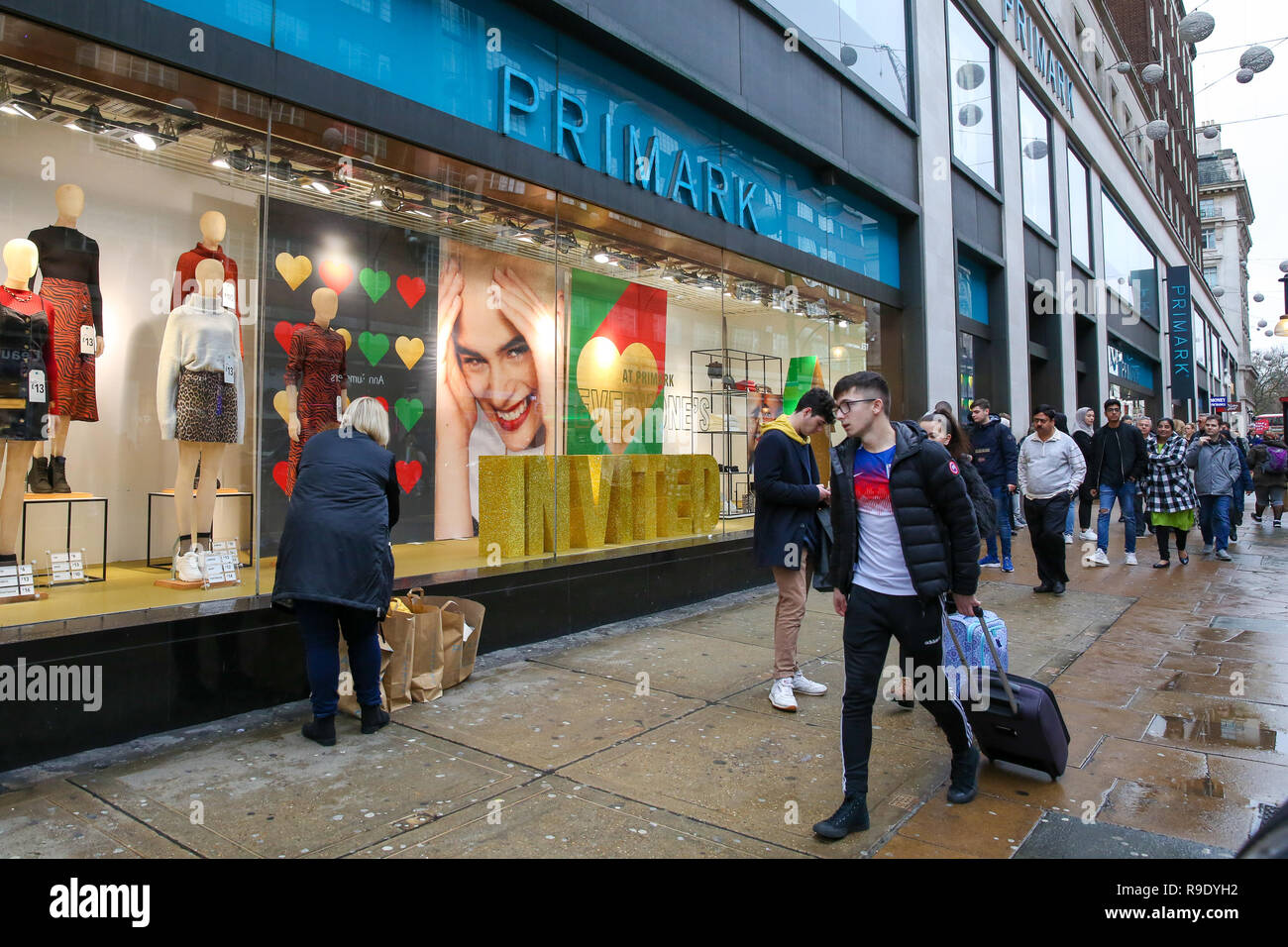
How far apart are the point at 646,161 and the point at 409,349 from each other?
2.95 meters

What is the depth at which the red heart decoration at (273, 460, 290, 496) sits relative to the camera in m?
6.22

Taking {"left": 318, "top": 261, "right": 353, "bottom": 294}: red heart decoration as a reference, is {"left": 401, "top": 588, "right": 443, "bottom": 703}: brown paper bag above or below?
below

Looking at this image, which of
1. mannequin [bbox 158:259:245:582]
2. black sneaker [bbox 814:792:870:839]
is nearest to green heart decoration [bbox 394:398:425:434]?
mannequin [bbox 158:259:245:582]

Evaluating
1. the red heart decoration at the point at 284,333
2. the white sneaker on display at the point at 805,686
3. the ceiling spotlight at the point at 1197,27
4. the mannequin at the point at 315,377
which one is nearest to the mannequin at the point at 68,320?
the red heart decoration at the point at 284,333

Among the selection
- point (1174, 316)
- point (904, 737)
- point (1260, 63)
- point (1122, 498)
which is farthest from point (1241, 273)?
point (904, 737)

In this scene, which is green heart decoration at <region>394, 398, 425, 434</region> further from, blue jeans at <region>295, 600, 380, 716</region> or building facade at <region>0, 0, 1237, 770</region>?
blue jeans at <region>295, 600, 380, 716</region>

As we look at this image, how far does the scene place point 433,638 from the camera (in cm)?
504

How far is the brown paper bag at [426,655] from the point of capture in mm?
4973

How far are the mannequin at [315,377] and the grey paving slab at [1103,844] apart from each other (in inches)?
212

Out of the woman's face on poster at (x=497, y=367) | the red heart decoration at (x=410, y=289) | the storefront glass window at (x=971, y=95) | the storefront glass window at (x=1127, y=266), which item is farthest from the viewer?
the storefront glass window at (x=1127, y=266)

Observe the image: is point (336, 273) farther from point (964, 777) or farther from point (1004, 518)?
point (1004, 518)

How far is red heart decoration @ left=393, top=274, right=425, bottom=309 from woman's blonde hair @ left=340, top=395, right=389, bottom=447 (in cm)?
349

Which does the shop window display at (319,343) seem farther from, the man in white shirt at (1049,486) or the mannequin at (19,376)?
the man in white shirt at (1049,486)
